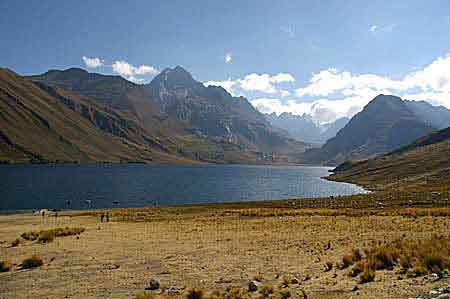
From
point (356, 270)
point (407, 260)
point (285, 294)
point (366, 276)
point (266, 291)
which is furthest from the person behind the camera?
point (407, 260)

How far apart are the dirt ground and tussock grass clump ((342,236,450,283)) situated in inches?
25.8

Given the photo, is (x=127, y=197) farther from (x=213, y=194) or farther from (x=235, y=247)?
(x=235, y=247)

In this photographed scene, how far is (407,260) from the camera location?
19672 millimetres

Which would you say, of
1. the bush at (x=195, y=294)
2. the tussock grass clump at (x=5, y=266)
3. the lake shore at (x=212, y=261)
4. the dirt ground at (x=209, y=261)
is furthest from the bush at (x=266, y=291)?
the tussock grass clump at (x=5, y=266)

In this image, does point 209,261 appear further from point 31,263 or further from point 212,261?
point 31,263

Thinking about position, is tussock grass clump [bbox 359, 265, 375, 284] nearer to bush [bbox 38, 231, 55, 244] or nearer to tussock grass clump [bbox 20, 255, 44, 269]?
tussock grass clump [bbox 20, 255, 44, 269]

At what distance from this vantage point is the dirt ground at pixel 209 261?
1839cm

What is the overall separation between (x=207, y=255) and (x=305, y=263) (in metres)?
7.36

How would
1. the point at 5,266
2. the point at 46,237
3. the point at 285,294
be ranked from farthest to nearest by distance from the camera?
the point at 46,237 → the point at 5,266 → the point at 285,294

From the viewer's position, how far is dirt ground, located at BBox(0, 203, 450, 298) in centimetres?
1839

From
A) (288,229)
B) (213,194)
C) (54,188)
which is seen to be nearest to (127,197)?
(213,194)

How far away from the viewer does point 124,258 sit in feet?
89.1

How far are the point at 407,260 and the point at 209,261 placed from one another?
39.1 feet

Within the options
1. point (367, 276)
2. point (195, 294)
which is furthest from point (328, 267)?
point (195, 294)
